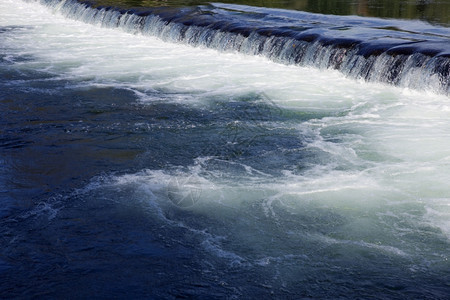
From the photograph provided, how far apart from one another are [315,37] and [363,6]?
658 centimetres

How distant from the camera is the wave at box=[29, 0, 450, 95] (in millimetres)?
10578

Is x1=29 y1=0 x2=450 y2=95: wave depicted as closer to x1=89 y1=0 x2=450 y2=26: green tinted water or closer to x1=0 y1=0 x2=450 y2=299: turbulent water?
x1=0 y1=0 x2=450 y2=299: turbulent water

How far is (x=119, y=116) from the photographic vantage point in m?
9.62

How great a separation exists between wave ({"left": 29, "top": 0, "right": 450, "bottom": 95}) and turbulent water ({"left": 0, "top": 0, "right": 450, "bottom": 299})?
0.15 feet

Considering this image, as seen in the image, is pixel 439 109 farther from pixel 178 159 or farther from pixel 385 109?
pixel 178 159

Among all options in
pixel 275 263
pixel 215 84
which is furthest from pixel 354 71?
pixel 275 263

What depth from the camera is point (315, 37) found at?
12781mm

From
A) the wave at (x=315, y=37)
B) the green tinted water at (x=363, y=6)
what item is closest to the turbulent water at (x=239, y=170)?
the wave at (x=315, y=37)

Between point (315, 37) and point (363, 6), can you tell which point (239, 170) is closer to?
point (315, 37)

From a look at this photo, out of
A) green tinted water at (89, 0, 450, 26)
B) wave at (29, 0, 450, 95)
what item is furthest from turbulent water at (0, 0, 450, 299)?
green tinted water at (89, 0, 450, 26)

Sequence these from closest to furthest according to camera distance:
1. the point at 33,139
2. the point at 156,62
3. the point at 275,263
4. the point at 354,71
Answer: the point at 275,263, the point at 33,139, the point at 354,71, the point at 156,62

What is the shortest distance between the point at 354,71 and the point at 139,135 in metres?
4.66

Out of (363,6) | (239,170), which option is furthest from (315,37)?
(363,6)

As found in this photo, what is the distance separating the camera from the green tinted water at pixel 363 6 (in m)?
16.5
